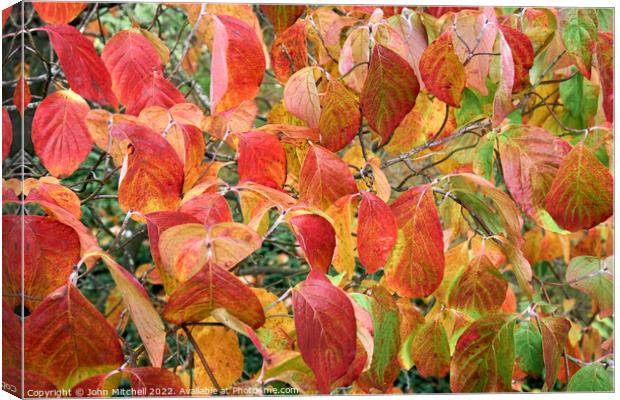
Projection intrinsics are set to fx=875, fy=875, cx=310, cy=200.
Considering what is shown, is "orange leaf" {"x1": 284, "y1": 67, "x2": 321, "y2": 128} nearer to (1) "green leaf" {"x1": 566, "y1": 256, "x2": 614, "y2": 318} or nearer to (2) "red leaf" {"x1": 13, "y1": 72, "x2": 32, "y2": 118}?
(2) "red leaf" {"x1": 13, "y1": 72, "x2": 32, "y2": 118}

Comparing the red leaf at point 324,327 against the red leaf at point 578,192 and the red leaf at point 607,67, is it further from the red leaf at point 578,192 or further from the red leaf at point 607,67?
the red leaf at point 607,67

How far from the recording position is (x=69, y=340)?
2.32ft

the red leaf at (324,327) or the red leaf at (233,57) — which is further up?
the red leaf at (233,57)

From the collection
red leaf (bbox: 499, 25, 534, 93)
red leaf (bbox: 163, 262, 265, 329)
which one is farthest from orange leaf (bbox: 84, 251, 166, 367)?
red leaf (bbox: 499, 25, 534, 93)

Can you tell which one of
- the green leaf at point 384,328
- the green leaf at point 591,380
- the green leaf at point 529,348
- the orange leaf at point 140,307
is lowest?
the green leaf at point 591,380

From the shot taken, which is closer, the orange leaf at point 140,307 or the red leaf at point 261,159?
the orange leaf at point 140,307

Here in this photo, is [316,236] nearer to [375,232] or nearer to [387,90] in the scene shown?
[375,232]

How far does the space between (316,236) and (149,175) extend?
0.51 ft

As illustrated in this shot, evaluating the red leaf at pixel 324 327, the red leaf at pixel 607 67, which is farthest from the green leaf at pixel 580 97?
the red leaf at pixel 324 327

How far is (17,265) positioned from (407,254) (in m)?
0.36

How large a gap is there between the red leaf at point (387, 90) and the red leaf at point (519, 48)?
0.13 meters

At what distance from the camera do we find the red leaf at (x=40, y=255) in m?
0.75

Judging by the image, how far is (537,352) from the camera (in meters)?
0.96

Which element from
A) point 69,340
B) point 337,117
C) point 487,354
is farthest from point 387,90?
point 69,340
